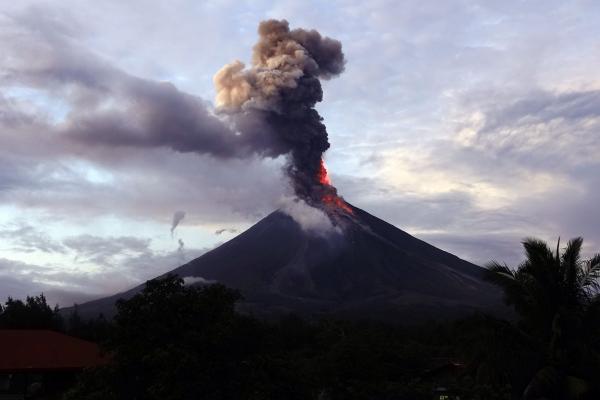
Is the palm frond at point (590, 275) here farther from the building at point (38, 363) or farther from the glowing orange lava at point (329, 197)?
the glowing orange lava at point (329, 197)

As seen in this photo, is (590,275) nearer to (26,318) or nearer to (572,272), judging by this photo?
(572,272)

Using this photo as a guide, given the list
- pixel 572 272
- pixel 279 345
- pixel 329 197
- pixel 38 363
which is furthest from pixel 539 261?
pixel 329 197

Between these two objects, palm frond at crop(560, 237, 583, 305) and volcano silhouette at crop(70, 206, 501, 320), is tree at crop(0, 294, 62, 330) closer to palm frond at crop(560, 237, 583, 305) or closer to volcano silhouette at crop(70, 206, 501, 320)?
palm frond at crop(560, 237, 583, 305)

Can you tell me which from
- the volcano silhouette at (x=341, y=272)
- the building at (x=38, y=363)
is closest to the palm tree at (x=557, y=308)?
the building at (x=38, y=363)

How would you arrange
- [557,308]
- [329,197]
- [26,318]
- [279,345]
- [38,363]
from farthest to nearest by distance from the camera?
1. [329,197]
2. [26,318]
3. [38,363]
4. [279,345]
5. [557,308]

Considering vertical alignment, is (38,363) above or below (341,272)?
below

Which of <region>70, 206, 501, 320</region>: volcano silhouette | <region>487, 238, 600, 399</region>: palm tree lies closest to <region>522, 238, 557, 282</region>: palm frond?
<region>487, 238, 600, 399</region>: palm tree

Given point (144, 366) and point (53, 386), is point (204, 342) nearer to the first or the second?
point (144, 366)

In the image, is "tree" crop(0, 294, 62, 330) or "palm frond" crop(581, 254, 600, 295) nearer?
"palm frond" crop(581, 254, 600, 295)
